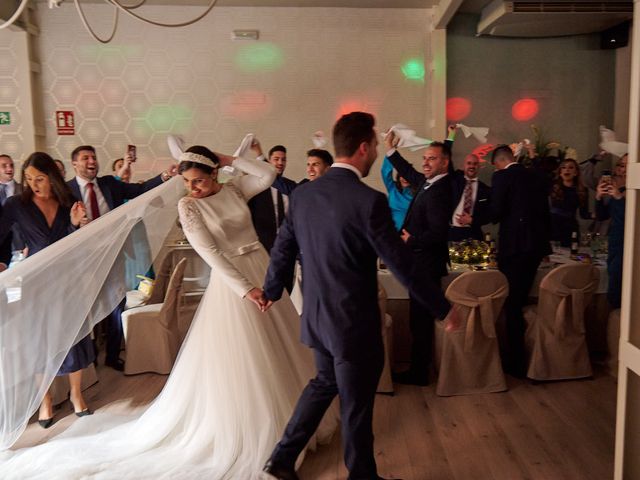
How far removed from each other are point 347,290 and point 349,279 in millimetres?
43

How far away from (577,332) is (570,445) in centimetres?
101

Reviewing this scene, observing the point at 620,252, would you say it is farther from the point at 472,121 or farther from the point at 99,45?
the point at 99,45

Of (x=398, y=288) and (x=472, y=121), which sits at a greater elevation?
(x=472, y=121)

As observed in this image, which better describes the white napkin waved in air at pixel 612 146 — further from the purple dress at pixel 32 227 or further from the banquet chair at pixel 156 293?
the purple dress at pixel 32 227

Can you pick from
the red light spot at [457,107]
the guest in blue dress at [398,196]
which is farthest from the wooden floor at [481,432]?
the red light spot at [457,107]

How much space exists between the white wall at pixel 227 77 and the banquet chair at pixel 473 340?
138 inches

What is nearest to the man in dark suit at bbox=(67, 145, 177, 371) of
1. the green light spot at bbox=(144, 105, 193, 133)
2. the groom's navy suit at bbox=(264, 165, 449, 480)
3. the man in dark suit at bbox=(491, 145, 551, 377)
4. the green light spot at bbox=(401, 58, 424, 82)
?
the groom's navy suit at bbox=(264, 165, 449, 480)

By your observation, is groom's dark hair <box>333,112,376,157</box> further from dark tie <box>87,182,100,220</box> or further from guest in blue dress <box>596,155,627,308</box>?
dark tie <box>87,182,100,220</box>

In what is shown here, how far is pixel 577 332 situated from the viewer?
355cm

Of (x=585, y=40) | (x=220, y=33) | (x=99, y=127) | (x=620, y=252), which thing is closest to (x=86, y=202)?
(x=99, y=127)

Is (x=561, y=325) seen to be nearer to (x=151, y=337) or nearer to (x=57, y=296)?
(x=151, y=337)

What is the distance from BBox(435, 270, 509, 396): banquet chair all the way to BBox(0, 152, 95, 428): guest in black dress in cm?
218

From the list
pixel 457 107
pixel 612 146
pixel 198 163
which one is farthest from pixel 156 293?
pixel 457 107

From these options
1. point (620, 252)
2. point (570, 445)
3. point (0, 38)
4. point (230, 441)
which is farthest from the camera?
point (0, 38)
